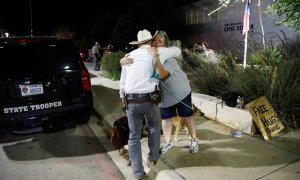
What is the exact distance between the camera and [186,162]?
3840 millimetres

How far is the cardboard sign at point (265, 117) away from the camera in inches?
178

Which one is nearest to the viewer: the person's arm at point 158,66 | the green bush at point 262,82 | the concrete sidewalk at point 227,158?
the person's arm at point 158,66

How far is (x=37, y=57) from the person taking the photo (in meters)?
4.61

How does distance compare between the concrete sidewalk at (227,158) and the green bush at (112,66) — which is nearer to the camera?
the concrete sidewalk at (227,158)

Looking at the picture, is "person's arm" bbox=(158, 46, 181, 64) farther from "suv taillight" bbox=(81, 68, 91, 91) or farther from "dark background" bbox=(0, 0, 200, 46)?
"dark background" bbox=(0, 0, 200, 46)

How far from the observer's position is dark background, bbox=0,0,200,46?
25875 millimetres

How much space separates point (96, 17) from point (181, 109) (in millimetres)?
42766

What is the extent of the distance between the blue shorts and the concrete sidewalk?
0.58 meters

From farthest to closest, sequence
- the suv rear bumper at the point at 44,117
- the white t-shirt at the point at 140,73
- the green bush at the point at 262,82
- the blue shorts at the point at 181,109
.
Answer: the green bush at the point at 262,82, the suv rear bumper at the point at 44,117, the blue shorts at the point at 181,109, the white t-shirt at the point at 140,73

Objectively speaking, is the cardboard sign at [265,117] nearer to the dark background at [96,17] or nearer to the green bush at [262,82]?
the green bush at [262,82]

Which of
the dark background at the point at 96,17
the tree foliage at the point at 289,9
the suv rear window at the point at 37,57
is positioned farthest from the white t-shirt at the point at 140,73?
the dark background at the point at 96,17

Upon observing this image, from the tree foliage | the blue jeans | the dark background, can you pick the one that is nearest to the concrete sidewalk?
the blue jeans

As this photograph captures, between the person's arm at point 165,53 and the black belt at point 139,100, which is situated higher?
the person's arm at point 165,53

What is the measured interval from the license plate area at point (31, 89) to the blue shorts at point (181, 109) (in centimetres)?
197
